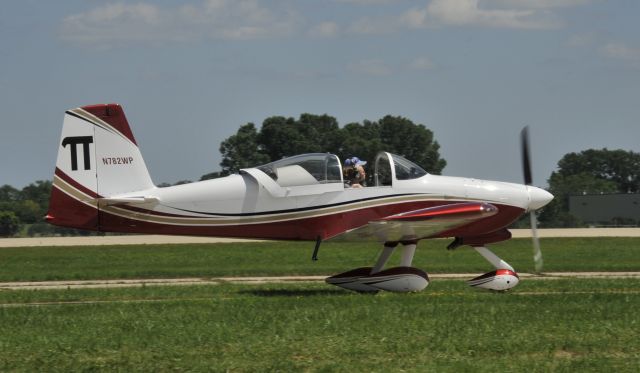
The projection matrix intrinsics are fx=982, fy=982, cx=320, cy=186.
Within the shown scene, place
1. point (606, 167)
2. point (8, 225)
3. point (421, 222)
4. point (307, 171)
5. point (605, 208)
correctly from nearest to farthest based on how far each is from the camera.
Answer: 1. point (421, 222)
2. point (307, 171)
3. point (8, 225)
4. point (605, 208)
5. point (606, 167)

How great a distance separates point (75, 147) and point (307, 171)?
417cm

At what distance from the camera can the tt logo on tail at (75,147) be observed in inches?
688

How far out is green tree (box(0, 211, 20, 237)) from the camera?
69562 millimetres

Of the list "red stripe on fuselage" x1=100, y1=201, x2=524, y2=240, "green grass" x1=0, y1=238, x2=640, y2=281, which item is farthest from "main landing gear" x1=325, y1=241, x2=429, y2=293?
"green grass" x1=0, y1=238, x2=640, y2=281

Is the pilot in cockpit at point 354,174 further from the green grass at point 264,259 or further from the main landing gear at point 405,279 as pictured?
the green grass at point 264,259

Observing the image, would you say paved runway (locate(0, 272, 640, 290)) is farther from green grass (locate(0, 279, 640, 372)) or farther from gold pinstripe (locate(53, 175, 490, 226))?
green grass (locate(0, 279, 640, 372))

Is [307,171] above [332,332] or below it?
above

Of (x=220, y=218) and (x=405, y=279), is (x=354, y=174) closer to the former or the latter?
(x=405, y=279)

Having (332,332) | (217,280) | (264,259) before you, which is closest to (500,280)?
(332,332)

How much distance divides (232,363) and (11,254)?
27.8m

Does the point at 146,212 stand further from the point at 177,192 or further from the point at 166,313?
the point at 166,313

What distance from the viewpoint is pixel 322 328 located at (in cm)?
1256

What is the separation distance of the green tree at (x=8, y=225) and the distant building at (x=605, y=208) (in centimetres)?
4465

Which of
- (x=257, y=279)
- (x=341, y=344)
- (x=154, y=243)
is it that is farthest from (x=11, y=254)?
(x=341, y=344)
